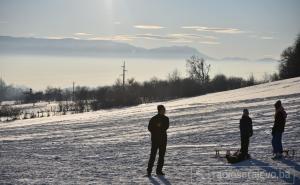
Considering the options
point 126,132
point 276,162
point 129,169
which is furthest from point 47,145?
point 276,162

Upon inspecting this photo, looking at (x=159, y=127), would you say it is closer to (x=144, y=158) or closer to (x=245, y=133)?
(x=245, y=133)

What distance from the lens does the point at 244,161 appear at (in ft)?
52.3

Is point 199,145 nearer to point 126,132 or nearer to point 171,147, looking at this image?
point 171,147

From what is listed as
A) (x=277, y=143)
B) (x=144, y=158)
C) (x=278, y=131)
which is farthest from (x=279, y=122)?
(x=144, y=158)

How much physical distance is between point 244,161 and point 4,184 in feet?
25.7

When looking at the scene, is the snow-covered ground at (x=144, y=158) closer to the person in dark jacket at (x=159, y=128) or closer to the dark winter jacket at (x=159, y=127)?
the person in dark jacket at (x=159, y=128)

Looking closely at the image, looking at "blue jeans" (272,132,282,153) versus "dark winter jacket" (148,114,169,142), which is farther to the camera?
"blue jeans" (272,132,282,153)

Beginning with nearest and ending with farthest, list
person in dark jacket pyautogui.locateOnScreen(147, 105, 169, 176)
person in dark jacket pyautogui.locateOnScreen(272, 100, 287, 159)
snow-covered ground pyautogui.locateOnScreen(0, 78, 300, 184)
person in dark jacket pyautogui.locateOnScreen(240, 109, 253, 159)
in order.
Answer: snow-covered ground pyautogui.locateOnScreen(0, 78, 300, 184)
person in dark jacket pyautogui.locateOnScreen(147, 105, 169, 176)
person in dark jacket pyautogui.locateOnScreen(272, 100, 287, 159)
person in dark jacket pyautogui.locateOnScreen(240, 109, 253, 159)

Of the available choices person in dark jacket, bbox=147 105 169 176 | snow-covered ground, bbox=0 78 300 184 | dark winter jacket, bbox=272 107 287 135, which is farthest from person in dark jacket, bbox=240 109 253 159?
person in dark jacket, bbox=147 105 169 176

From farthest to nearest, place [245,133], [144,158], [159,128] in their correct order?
[144,158] → [245,133] → [159,128]

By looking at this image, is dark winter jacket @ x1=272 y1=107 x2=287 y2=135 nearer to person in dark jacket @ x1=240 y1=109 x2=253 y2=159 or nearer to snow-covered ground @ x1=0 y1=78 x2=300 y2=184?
person in dark jacket @ x1=240 y1=109 x2=253 y2=159

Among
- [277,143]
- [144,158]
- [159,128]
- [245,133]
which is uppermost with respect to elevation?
[159,128]

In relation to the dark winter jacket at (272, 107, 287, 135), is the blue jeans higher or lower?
lower

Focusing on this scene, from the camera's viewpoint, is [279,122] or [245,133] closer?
[279,122]
